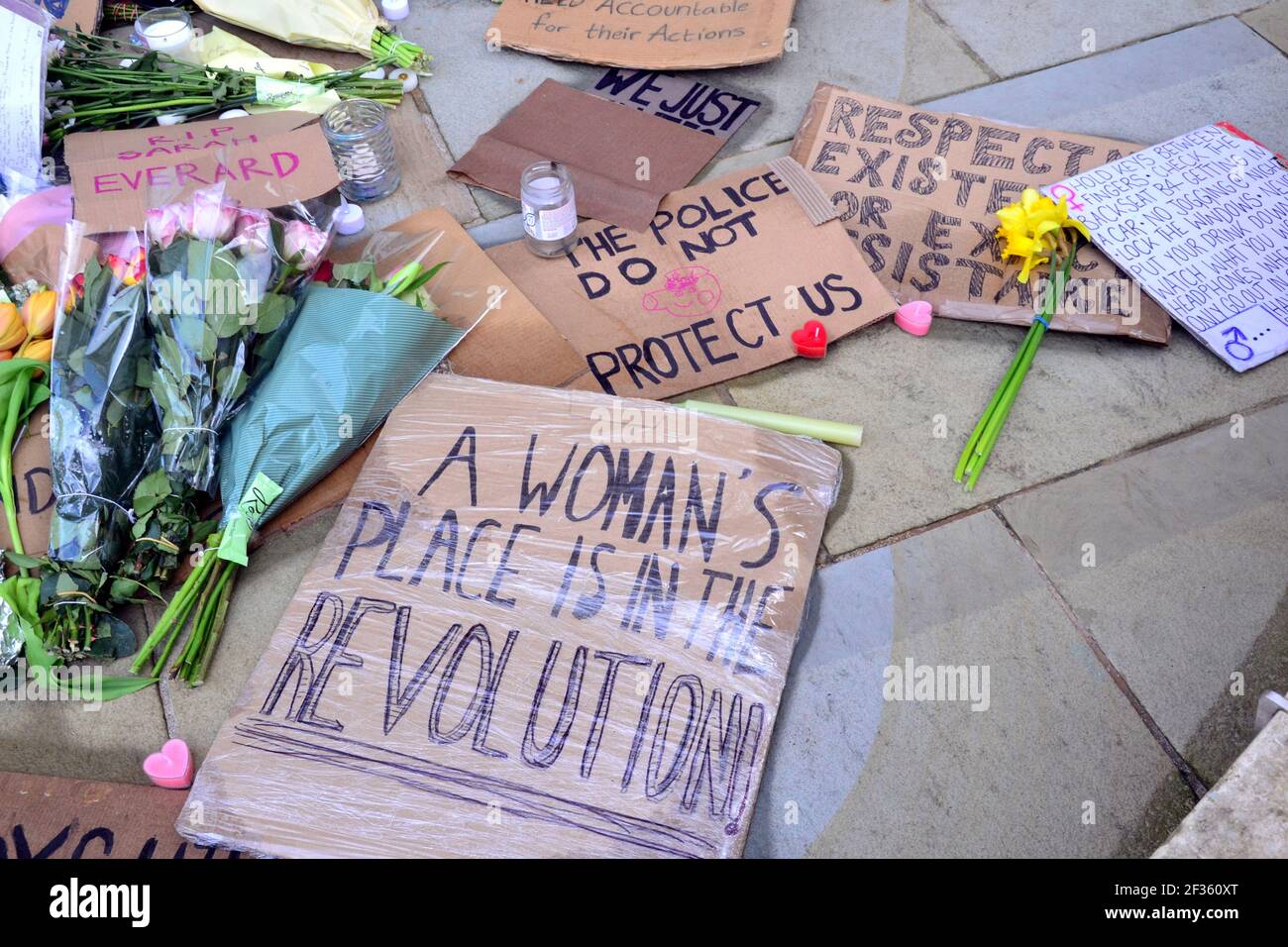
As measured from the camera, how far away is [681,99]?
2908 mm

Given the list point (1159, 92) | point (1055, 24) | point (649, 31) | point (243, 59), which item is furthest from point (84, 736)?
point (1055, 24)

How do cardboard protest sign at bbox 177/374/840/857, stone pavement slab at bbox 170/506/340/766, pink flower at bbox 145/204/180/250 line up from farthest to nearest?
pink flower at bbox 145/204/180/250
stone pavement slab at bbox 170/506/340/766
cardboard protest sign at bbox 177/374/840/857

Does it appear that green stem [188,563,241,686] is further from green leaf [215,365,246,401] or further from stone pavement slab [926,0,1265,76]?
stone pavement slab [926,0,1265,76]

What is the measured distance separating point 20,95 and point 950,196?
2370 millimetres

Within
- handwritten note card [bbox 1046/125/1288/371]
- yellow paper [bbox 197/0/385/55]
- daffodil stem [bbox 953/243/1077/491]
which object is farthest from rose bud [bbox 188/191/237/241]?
handwritten note card [bbox 1046/125/1288/371]

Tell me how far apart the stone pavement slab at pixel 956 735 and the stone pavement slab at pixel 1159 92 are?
1.56 m

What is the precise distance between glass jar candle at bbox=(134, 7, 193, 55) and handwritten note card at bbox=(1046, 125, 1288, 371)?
8.37ft

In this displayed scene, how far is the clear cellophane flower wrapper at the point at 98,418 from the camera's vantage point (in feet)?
5.88

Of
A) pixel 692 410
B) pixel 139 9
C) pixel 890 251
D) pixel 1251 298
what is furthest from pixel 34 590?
pixel 1251 298

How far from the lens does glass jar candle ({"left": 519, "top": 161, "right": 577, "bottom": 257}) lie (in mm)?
2320

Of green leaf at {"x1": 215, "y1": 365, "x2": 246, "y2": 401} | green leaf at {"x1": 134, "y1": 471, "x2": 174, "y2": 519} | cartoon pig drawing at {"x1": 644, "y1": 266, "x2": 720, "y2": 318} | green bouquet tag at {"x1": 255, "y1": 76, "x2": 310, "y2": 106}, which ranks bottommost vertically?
green leaf at {"x1": 134, "y1": 471, "x2": 174, "y2": 519}

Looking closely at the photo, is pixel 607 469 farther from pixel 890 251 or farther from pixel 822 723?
pixel 890 251

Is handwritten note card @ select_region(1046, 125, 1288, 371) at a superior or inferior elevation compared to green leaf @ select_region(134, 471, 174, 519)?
superior

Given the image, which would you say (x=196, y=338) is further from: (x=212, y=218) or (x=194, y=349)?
(x=212, y=218)
